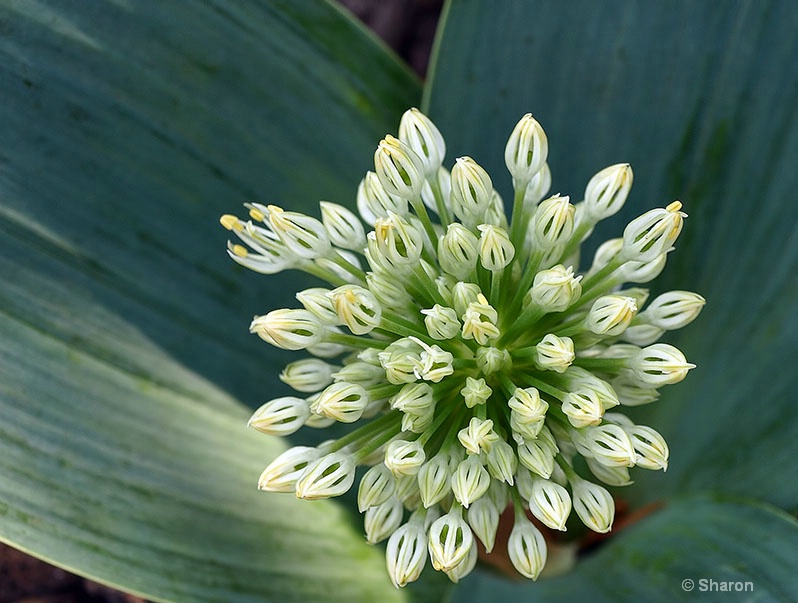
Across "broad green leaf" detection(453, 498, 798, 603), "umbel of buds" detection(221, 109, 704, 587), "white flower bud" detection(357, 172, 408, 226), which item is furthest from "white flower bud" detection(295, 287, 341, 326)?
"broad green leaf" detection(453, 498, 798, 603)

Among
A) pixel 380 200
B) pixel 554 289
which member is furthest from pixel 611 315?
pixel 380 200

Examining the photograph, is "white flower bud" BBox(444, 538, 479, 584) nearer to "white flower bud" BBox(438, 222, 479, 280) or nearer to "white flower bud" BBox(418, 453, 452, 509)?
"white flower bud" BBox(418, 453, 452, 509)

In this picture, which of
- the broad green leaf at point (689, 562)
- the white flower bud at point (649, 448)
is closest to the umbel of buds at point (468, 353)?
the white flower bud at point (649, 448)

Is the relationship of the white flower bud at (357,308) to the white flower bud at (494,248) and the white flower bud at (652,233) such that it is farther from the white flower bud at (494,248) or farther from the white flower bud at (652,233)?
the white flower bud at (652,233)

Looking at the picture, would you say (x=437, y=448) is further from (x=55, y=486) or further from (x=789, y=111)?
(x=789, y=111)

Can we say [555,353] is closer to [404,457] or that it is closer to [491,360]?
[491,360]

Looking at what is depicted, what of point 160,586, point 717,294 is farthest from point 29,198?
point 717,294
